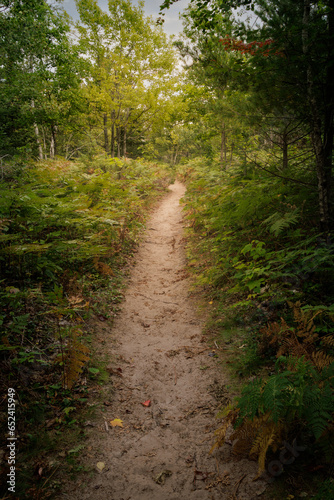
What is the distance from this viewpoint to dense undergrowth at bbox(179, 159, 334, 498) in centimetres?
190

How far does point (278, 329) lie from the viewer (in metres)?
3.10

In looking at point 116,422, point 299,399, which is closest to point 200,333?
point 116,422

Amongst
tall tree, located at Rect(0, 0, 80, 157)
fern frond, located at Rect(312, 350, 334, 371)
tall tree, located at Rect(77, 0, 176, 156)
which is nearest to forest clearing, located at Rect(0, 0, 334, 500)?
fern frond, located at Rect(312, 350, 334, 371)

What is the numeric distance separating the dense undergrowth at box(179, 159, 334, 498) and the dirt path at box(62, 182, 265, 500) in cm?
31

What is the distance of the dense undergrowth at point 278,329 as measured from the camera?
6.24ft

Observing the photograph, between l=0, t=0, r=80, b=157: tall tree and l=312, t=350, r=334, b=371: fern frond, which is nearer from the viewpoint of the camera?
l=312, t=350, r=334, b=371: fern frond

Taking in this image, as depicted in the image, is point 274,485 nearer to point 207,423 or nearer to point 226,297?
point 207,423

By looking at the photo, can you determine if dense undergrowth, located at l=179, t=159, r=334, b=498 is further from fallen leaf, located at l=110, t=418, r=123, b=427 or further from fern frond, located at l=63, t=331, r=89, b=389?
fern frond, located at l=63, t=331, r=89, b=389

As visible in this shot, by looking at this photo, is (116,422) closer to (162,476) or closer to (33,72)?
(162,476)

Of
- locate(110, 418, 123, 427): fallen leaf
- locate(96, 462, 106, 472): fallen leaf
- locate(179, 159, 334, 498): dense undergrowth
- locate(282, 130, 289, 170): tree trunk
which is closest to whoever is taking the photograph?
locate(179, 159, 334, 498): dense undergrowth

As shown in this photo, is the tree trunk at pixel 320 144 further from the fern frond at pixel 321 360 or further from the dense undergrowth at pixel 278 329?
the fern frond at pixel 321 360

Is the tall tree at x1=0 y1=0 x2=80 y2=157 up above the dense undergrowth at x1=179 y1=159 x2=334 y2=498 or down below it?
above

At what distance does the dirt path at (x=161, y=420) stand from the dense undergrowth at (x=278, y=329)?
0.31m

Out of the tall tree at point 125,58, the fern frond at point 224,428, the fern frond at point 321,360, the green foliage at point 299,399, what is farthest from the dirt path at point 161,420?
the tall tree at point 125,58
